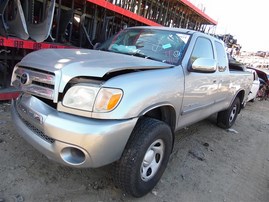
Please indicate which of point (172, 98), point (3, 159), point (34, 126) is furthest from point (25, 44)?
point (172, 98)

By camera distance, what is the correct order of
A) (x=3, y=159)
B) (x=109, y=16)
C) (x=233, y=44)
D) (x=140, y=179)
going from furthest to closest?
(x=233, y=44) → (x=109, y=16) → (x=3, y=159) → (x=140, y=179)

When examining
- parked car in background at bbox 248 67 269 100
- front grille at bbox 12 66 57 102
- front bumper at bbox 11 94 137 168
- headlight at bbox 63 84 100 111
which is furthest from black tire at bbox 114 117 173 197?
parked car in background at bbox 248 67 269 100

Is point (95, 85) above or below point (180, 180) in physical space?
above

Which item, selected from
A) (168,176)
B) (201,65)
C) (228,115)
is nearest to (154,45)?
(201,65)

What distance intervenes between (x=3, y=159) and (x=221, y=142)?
3652mm

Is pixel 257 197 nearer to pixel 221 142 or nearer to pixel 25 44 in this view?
pixel 221 142

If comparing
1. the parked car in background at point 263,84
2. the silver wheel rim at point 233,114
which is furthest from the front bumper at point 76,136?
the parked car in background at point 263,84

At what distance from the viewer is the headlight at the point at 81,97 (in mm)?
2166

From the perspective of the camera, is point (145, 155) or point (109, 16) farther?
point (109, 16)

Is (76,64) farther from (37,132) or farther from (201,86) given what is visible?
(201,86)

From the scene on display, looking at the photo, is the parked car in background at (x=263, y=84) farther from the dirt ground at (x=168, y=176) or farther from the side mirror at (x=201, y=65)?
the side mirror at (x=201, y=65)

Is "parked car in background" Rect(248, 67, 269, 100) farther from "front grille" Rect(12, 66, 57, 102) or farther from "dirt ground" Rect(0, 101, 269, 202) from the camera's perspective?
"front grille" Rect(12, 66, 57, 102)

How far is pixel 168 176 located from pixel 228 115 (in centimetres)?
281

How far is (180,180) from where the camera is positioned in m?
3.20
